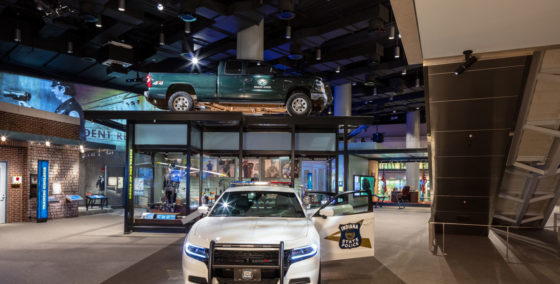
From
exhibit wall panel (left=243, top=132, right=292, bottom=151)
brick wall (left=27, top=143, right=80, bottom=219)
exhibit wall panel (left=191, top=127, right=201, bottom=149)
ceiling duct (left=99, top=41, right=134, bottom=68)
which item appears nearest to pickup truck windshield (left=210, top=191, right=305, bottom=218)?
exhibit wall panel (left=191, top=127, right=201, bottom=149)

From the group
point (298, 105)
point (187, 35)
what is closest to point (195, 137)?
point (298, 105)

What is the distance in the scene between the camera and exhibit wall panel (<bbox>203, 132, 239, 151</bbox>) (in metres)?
12.4

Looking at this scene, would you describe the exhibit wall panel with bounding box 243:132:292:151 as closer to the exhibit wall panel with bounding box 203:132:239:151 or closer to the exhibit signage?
the exhibit wall panel with bounding box 203:132:239:151

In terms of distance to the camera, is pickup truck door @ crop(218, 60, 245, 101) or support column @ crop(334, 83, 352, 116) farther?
support column @ crop(334, 83, 352, 116)

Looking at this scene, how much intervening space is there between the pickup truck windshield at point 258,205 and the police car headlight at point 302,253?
1.12m

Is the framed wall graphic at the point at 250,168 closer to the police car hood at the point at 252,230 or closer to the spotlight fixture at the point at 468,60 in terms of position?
the police car hood at the point at 252,230

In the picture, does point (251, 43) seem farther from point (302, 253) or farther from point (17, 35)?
point (302, 253)

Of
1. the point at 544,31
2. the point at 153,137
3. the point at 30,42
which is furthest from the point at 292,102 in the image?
the point at 30,42

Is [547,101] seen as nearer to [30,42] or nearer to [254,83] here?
[254,83]

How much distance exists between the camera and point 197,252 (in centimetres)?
485

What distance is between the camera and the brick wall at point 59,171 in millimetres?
14080

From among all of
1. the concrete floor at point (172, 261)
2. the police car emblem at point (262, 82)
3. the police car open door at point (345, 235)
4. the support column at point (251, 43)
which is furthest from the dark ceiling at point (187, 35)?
the police car open door at point (345, 235)

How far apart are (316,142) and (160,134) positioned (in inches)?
181

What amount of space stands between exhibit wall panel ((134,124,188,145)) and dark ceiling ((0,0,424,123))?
3444 mm
